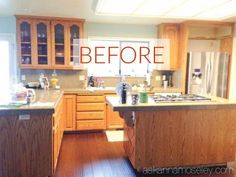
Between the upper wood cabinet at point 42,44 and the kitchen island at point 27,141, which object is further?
the upper wood cabinet at point 42,44

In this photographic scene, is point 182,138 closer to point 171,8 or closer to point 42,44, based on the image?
point 171,8

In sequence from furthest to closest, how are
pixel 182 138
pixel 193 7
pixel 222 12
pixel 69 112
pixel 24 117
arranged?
pixel 69 112
pixel 222 12
pixel 193 7
pixel 182 138
pixel 24 117

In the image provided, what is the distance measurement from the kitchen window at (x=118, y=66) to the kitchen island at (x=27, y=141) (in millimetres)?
2723

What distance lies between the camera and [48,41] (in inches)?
188

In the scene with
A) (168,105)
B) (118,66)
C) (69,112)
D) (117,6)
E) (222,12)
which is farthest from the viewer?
(118,66)

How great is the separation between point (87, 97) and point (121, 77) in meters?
1.06

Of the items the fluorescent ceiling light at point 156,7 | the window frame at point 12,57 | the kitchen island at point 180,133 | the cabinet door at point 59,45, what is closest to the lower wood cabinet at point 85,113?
the cabinet door at point 59,45

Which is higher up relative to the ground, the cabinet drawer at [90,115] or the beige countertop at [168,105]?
the beige countertop at [168,105]

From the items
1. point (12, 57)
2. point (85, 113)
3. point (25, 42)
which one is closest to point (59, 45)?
point (25, 42)

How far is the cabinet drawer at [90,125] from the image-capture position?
4785 mm

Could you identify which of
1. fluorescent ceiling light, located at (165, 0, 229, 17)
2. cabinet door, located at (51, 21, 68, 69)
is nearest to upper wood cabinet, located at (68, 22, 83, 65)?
cabinet door, located at (51, 21, 68, 69)

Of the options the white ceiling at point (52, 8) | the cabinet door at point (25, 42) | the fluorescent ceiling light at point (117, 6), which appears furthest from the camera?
the cabinet door at point (25, 42)

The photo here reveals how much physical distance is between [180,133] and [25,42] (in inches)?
136

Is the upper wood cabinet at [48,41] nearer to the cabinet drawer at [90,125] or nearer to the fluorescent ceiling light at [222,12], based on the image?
the cabinet drawer at [90,125]
